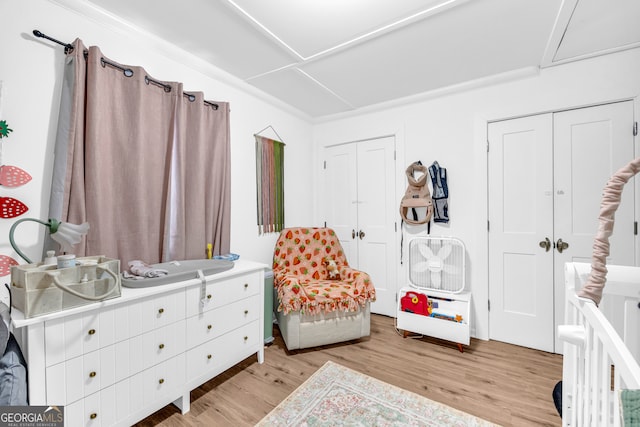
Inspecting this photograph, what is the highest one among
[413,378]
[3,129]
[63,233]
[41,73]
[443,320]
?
[41,73]

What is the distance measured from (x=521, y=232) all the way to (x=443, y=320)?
1.09 metres

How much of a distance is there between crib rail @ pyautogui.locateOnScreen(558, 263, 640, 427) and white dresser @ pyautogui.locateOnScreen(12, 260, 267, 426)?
1799 millimetres

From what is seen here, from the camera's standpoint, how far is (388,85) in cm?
267

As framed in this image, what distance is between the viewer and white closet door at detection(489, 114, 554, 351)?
7.84ft

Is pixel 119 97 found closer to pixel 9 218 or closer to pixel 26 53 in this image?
pixel 26 53

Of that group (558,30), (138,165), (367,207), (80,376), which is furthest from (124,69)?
(558,30)

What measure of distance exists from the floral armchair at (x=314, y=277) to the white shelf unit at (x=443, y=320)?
0.43 meters

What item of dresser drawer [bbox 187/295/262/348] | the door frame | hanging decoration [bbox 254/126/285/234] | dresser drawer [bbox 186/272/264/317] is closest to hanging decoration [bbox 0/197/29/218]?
dresser drawer [bbox 186/272/264/317]

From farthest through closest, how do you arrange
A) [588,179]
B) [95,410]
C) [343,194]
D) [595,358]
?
1. [343,194]
2. [588,179]
3. [95,410]
4. [595,358]

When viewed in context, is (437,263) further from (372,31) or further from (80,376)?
(80,376)

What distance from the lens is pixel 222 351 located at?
74.9 inches

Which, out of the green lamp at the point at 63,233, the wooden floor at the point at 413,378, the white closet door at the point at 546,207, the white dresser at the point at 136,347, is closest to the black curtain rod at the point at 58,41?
the green lamp at the point at 63,233

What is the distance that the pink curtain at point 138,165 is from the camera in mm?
1552

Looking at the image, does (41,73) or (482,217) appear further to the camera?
(482,217)
